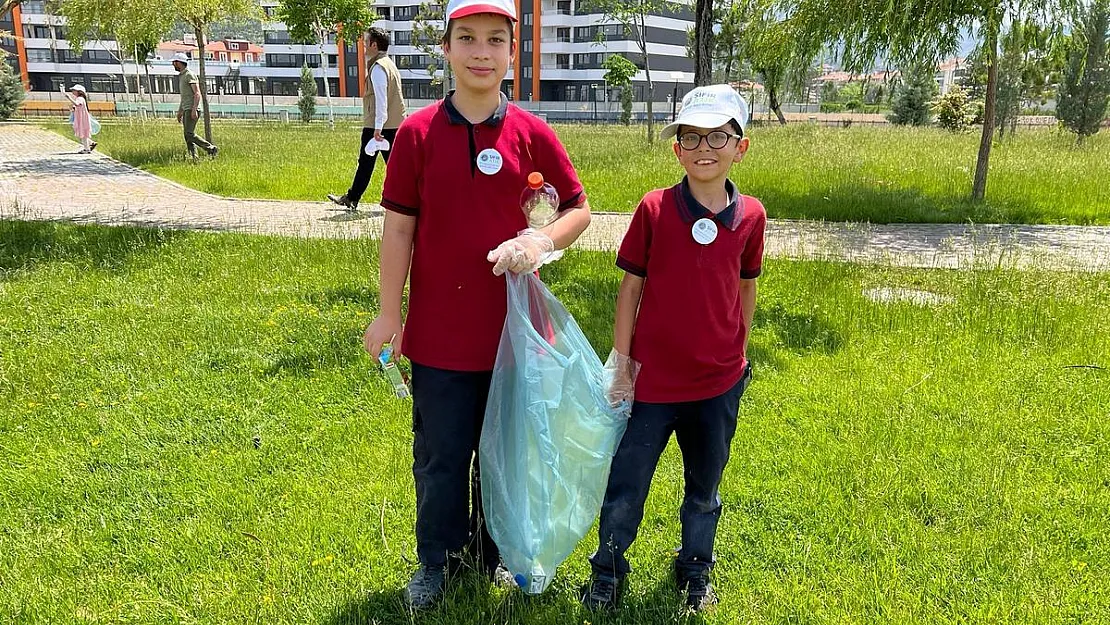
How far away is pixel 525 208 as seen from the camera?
2.21 meters

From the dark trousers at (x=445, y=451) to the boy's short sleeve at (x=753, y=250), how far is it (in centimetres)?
82

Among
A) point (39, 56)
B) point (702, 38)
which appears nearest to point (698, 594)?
point (702, 38)

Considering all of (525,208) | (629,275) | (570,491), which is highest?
(525,208)

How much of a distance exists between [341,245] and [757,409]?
4.39 m

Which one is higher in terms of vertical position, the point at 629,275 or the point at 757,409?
the point at 629,275

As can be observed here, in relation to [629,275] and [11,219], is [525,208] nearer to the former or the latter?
[629,275]

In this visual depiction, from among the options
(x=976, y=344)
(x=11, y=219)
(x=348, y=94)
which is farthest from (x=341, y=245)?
(x=348, y=94)

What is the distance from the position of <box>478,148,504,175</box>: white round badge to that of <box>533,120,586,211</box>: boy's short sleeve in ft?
0.51

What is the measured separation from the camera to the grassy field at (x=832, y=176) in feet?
31.1

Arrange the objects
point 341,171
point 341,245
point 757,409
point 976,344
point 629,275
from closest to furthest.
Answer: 1. point 629,275
2. point 757,409
3. point 976,344
4. point 341,245
5. point 341,171

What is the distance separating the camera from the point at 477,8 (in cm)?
204

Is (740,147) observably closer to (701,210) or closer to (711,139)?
(711,139)

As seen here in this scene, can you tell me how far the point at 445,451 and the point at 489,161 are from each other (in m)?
0.87

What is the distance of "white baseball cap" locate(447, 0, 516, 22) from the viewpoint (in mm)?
2045
